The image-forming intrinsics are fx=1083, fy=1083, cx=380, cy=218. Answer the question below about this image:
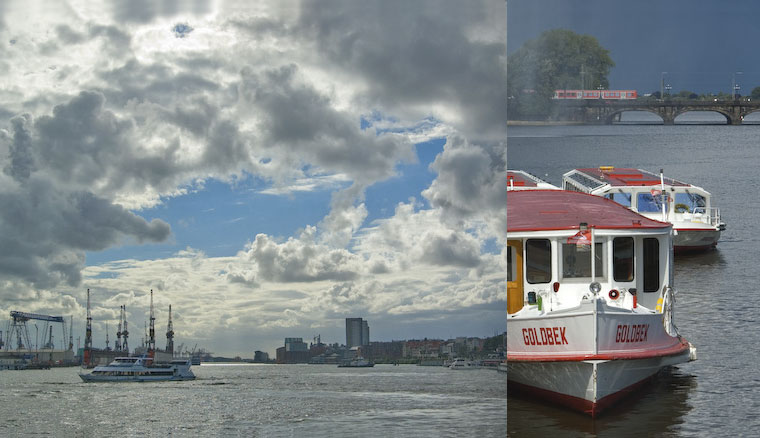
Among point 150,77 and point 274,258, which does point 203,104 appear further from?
point 274,258

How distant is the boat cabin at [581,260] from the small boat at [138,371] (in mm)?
2830

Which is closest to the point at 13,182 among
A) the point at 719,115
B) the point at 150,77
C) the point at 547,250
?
the point at 150,77

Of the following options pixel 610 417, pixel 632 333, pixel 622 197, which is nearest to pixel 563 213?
pixel 632 333

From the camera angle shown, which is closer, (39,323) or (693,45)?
(39,323)

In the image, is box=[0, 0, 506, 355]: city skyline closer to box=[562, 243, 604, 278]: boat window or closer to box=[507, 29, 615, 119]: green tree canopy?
box=[562, 243, 604, 278]: boat window

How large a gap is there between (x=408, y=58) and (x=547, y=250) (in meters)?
1.98

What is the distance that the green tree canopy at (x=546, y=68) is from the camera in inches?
1055

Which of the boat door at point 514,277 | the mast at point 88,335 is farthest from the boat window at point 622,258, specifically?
the mast at point 88,335

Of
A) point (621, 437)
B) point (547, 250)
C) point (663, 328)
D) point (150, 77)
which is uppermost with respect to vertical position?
point (150, 77)

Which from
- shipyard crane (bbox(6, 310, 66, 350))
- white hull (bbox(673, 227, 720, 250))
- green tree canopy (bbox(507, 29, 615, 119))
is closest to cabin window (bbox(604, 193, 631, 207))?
white hull (bbox(673, 227, 720, 250))

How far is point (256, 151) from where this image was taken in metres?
7.89

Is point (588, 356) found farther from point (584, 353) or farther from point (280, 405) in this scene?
point (280, 405)

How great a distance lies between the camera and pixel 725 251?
19938 millimetres

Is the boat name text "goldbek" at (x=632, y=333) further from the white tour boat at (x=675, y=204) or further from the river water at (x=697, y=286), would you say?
the white tour boat at (x=675, y=204)
